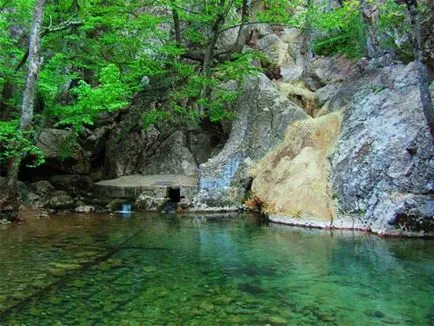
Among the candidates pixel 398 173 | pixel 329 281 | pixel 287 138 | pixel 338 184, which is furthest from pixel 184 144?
pixel 329 281

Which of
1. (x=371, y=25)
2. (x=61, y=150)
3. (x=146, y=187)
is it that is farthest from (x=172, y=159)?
(x=371, y=25)

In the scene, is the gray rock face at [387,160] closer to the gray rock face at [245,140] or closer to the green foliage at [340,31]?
the green foliage at [340,31]

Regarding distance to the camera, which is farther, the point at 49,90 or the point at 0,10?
the point at 0,10

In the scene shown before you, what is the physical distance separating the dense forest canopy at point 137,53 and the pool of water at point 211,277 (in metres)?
4.95

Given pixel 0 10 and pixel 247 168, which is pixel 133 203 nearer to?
pixel 247 168

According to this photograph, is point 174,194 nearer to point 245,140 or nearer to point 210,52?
point 245,140

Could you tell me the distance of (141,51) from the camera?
19266 mm

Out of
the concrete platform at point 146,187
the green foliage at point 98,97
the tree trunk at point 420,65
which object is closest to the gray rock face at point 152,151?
the concrete platform at point 146,187

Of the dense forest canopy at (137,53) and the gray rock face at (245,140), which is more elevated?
the dense forest canopy at (137,53)

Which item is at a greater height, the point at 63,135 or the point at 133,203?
the point at 63,135

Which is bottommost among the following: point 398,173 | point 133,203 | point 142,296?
point 142,296

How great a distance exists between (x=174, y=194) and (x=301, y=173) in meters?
5.13

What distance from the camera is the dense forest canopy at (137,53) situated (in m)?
14.4

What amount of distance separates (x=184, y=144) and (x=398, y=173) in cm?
1034
